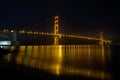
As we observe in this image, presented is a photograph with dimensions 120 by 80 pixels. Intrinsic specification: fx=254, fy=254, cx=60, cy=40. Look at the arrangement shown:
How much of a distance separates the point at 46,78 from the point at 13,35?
31.8m

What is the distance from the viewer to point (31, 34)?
4134cm

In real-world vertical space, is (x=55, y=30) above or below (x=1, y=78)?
above

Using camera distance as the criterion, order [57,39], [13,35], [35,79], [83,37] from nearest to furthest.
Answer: [35,79]
[13,35]
[57,39]
[83,37]

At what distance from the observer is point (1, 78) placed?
25.6ft

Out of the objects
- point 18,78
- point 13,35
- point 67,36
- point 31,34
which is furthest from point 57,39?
point 18,78

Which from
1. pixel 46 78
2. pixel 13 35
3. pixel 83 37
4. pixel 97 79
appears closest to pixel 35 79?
pixel 46 78

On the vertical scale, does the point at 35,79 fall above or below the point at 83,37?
below

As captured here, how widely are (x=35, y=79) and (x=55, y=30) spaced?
141ft

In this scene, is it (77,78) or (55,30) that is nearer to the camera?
(77,78)

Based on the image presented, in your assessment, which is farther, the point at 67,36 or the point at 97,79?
the point at 67,36

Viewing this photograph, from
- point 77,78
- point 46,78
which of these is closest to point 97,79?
point 77,78

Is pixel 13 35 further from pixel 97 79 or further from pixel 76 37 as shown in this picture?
pixel 97 79

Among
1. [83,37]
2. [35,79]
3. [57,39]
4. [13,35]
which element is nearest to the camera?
[35,79]

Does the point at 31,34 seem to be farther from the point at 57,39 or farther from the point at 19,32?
the point at 57,39
